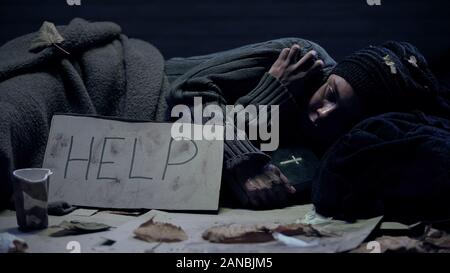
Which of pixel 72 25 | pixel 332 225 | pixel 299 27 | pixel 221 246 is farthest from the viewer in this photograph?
pixel 299 27

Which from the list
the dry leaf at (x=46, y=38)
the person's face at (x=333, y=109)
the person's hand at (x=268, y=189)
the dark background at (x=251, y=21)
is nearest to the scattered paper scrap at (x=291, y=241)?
the person's hand at (x=268, y=189)

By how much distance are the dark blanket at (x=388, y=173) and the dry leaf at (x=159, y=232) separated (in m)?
0.40

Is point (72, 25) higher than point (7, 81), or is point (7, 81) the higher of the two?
point (72, 25)

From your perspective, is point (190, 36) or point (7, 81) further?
point (190, 36)

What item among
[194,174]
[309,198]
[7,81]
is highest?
[7,81]

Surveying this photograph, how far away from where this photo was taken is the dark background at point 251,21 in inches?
85.8

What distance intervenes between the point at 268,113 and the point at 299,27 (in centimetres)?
67

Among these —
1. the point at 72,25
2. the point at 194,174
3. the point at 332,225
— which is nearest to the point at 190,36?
the point at 72,25

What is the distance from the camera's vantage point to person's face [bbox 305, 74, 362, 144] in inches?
66.5

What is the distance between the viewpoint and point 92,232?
136cm

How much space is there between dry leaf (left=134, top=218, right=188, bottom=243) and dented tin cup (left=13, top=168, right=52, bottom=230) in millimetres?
224

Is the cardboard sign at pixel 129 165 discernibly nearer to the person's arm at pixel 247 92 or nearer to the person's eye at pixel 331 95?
the person's arm at pixel 247 92

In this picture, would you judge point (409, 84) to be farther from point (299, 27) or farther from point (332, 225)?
point (299, 27)

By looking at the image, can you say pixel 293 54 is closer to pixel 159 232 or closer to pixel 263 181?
pixel 263 181
